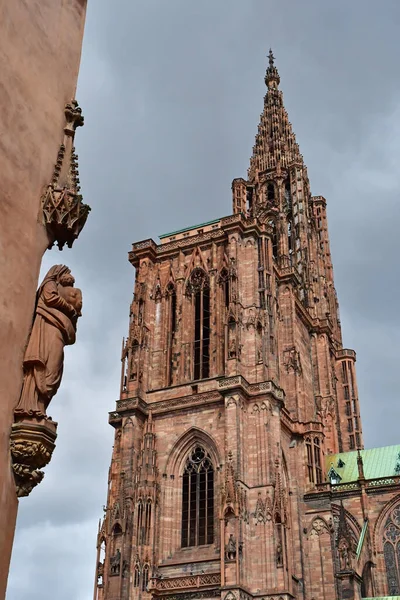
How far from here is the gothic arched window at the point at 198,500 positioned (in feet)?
108

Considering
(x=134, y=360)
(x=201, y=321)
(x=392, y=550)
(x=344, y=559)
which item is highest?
(x=201, y=321)

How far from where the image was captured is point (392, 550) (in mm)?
35969

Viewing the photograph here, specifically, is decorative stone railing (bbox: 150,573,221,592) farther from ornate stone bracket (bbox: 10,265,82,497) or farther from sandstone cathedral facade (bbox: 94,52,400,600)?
ornate stone bracket (bbox: 10,265,82,497)

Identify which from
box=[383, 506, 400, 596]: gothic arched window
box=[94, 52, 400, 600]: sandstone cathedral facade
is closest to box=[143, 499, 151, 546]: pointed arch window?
box=[94, 52, 400, 600]: sandstone cathedral facade

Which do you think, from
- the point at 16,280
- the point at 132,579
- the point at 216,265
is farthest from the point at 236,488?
the point at 16,280

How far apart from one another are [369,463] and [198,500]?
13.7 metres

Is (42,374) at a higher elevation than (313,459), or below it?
below

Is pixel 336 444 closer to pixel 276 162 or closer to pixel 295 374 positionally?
pixel 295 374

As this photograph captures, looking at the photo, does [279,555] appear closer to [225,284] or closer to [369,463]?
[225,284]

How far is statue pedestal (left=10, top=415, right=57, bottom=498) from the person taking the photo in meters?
7.68

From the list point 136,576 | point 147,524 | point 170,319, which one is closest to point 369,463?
point 170,319

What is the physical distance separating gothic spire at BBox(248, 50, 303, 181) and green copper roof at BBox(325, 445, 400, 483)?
22.4 metres

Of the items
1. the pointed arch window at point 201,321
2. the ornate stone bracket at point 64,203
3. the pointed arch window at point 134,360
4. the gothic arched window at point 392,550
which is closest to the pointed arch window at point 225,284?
the pointed arch window at point 201,321

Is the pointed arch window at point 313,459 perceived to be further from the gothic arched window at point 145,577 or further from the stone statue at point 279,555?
the gothic arched window at point 145,577
